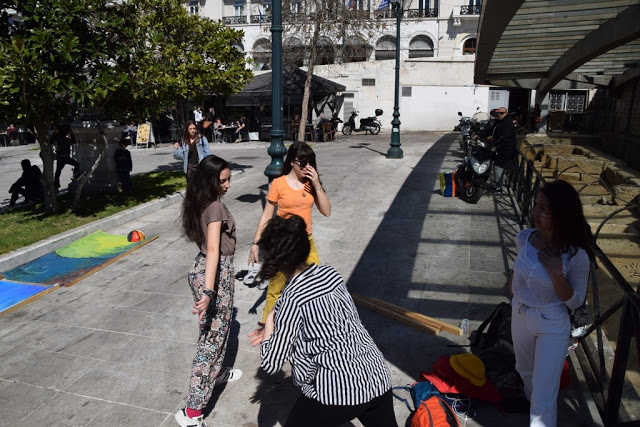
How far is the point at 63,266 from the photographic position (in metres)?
7.12

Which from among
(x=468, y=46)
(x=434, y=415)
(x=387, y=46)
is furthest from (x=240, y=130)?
(x=434, y=415)

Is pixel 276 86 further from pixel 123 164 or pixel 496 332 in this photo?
pixel 123 164

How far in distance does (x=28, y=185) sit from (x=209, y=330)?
8824 mm

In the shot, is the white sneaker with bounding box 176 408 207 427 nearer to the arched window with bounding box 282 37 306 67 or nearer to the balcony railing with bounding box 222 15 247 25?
the arched window with bounding box 282 37 306 67

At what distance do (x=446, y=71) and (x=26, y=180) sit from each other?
938 inches

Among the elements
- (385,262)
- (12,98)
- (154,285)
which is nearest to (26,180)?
Answer: (12,98)

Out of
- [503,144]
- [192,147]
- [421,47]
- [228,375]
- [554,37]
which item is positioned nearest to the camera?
[228,375]

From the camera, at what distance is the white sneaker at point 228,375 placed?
164 inches

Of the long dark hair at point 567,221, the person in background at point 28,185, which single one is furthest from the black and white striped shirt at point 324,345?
the person in background at point 28,185

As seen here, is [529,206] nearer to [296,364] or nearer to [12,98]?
[296,364]

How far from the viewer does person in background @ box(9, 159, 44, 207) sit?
34.4ft

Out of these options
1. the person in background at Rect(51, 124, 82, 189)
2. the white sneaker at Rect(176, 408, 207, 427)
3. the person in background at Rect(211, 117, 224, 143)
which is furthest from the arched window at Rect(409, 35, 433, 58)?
the white sneaker at Rect(176, 408, 207, 427)

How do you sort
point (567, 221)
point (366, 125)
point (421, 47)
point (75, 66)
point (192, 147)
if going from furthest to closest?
point (421, 47) < point (366, 125) < point (192, 147) < point (75, 66) < point (567, 221)

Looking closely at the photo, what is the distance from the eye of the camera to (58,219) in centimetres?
910
